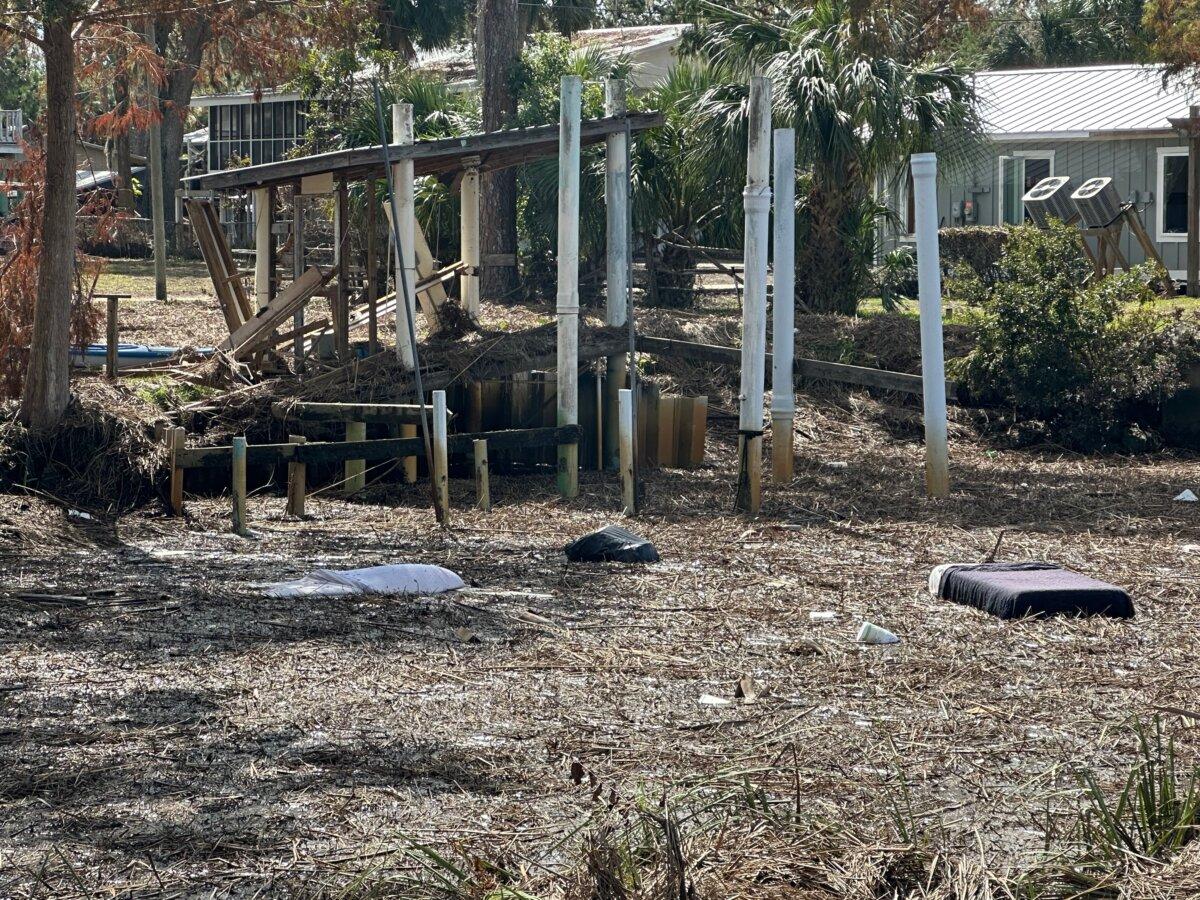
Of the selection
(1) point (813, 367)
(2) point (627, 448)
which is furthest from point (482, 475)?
(1) point (813, 367)

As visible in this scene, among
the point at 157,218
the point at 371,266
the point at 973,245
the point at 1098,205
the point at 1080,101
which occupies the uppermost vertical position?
the point at 1080,101

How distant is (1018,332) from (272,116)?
82.7 ft

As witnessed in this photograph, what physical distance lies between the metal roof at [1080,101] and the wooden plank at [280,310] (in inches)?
531

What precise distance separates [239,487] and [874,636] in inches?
214

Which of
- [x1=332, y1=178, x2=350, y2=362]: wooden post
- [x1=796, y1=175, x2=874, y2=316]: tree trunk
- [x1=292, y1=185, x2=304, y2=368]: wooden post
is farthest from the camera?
[x1=796, y1=175, x2=874, y2=316]: tree trunk

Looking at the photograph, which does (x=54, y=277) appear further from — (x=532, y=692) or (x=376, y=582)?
(x=532, y=692)

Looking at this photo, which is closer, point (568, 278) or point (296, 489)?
point (296, 489)

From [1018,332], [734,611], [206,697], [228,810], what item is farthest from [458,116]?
[228,810]

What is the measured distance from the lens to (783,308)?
13297mm

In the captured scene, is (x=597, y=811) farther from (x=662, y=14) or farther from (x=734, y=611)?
(x=662, y=14)

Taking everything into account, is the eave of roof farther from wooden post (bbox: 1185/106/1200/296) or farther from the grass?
the grass

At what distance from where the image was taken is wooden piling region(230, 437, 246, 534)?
11633mm

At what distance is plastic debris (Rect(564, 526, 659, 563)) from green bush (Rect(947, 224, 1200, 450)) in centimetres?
672

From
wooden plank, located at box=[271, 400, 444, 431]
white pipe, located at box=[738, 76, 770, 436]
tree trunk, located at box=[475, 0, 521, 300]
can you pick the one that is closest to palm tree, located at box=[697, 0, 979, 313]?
tree trunk, located at box=[475, 0, 521, 300]
